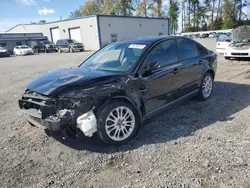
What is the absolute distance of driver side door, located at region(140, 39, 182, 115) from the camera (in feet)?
11.7

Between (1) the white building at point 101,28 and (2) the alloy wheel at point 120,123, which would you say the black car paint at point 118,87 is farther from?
(1) the white building at point 101,28

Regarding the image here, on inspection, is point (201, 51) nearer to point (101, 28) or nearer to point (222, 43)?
point (222, 43)

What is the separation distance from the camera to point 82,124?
2.86m

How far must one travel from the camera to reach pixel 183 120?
4078 mm

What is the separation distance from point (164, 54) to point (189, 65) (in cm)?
78

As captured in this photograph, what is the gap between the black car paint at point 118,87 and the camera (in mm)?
2908

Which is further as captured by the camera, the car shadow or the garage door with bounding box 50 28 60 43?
the garage door with bounding box 50 28 60 43

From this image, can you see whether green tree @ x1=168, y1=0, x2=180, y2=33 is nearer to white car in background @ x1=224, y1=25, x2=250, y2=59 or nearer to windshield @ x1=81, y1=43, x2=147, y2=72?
white car in background @ x1=224, y1=25, x2=250, y2=59

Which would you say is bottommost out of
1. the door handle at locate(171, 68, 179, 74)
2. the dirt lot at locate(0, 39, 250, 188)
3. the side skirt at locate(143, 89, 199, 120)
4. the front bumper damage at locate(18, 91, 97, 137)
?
the dirt lot at locate(0, 39, 250, 188)

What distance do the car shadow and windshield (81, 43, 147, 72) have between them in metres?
1.20

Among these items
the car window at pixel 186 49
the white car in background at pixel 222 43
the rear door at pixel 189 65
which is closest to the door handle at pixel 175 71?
the rear door at pixel 189 65

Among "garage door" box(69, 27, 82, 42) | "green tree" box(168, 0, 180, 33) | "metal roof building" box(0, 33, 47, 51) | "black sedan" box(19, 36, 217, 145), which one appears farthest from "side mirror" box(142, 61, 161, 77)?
"green tree" box(168, 0, 180, 33)

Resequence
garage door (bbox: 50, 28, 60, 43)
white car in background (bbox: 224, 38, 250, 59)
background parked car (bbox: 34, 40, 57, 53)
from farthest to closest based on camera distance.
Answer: garage door (bbox: 50, 28, 60, 43) → background parked car (bbox: 34, 40, 57, 53) → white car in background (bbox: 224, 38, 250, 59)

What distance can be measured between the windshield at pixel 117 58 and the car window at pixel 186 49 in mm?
994
